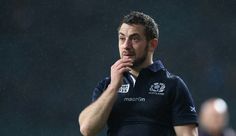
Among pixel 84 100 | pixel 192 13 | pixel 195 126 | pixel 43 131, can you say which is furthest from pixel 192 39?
pixel 195 126

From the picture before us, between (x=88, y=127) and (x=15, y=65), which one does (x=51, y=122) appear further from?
(x=88, y=127)

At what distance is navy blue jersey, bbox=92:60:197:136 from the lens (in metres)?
2.13

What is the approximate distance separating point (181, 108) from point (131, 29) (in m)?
0.32

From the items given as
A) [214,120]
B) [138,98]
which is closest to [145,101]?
[138,98]

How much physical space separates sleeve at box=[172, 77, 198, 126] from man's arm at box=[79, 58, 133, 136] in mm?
189

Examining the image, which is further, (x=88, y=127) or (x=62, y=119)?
(x=62, y=119)

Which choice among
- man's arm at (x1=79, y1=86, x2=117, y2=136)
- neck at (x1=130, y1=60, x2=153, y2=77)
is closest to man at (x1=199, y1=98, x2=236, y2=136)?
man's arm at (x1=79, y1=86, x2=117, y2=136)

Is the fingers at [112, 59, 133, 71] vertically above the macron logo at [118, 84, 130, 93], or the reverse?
the fingers at [112, 59, 133, 71]

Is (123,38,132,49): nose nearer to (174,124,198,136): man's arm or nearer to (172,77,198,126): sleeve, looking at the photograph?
(172,77,198,126): sleeve

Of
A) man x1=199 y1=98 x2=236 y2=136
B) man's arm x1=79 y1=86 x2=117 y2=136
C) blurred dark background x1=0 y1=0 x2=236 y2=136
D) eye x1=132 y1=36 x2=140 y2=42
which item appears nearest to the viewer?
man x1=199 y1=98 x2=236 y2=136

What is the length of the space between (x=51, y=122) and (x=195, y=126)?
2747 millimetres

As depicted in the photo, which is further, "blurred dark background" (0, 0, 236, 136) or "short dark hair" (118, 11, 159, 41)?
"blurred dark background" (0, 0, 236, 136)

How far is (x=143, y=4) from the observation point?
5.01 metres

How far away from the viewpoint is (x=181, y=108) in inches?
85.2
